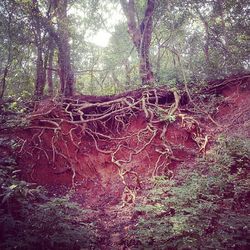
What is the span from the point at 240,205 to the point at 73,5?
31.6 feet

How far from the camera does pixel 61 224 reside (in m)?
3.80

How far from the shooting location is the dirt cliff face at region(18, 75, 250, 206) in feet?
22.4

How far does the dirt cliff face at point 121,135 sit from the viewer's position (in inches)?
268

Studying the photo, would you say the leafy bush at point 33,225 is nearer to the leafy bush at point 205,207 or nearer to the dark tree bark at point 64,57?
the leafy bush at point 205,207

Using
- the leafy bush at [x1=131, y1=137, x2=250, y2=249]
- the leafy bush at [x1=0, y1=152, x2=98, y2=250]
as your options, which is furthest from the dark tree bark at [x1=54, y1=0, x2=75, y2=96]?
the leafy bush at [x1=0, y1=152, x2=98, y2=250]

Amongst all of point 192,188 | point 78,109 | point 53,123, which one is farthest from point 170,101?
point 192,188

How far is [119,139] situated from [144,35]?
5594 mm

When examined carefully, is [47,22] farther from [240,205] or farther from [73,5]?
[240,205]

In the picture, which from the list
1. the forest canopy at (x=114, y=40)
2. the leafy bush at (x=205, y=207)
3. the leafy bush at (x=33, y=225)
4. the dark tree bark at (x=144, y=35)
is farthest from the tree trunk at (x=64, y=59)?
the leafy bush at (x=33, y=225)

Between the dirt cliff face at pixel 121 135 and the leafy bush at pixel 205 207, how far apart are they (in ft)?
2.52

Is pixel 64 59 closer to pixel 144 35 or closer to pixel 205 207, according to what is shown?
pixel 144 35

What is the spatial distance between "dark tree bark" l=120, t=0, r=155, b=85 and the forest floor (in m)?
1.97

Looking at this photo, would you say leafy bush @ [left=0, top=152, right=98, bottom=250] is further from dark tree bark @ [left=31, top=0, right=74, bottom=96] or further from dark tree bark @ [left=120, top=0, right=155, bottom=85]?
dark tree bark @ [left=120, top=0, right=155, bottom=85]

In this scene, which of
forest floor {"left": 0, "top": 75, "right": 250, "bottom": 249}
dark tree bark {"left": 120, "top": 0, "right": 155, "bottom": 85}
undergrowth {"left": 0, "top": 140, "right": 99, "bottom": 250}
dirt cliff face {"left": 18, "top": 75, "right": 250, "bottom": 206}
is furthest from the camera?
dark tree bark {"left": 120, "top": 0, "right": 155, "bottom": 85}
